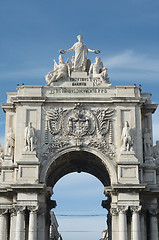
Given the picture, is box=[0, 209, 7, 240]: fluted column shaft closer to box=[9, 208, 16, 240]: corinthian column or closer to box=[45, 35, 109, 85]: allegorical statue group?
box=[9, 208, 16, 240]: corinthian column

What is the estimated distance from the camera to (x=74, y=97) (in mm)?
36875

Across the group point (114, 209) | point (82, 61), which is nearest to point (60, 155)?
point (114, 209)

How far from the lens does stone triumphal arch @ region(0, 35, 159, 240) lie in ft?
112

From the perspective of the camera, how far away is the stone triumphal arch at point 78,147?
34094mm

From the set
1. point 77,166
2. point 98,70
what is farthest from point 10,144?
point 98,70

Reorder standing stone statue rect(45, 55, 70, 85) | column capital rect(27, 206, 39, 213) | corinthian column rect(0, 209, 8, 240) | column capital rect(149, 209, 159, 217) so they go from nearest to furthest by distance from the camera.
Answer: column capital rect(27, 206, 39, 213)
corinthian column rect(0, 209, 8, 240)
column capital rect(149, 209, 159, 217)
standing stone statue rect(45, 55, 70, 85)

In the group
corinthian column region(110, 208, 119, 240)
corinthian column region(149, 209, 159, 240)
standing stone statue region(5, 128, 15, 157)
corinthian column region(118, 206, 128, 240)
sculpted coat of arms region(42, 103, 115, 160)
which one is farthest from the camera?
standing stone statue region(5, 128, 15, 157)

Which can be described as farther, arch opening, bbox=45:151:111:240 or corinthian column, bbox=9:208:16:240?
arch opening, bbox=45:151:111:240

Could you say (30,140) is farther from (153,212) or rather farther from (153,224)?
(153,224)

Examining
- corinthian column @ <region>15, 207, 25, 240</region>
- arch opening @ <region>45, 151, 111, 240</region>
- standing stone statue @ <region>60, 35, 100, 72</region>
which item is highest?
standing stone statue @ <region>60, 35, 100, 72</region>

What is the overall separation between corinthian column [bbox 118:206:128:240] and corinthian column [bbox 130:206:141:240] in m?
0.50

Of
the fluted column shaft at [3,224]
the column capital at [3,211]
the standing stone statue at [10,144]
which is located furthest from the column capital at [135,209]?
the standing stone statue at [10,144]

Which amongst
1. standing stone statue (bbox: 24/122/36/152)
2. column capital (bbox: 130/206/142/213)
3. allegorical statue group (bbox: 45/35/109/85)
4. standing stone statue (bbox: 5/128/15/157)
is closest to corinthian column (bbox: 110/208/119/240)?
column capital (bbox: 130/206/142/213)

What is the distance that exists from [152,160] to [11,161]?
946 centimetres
